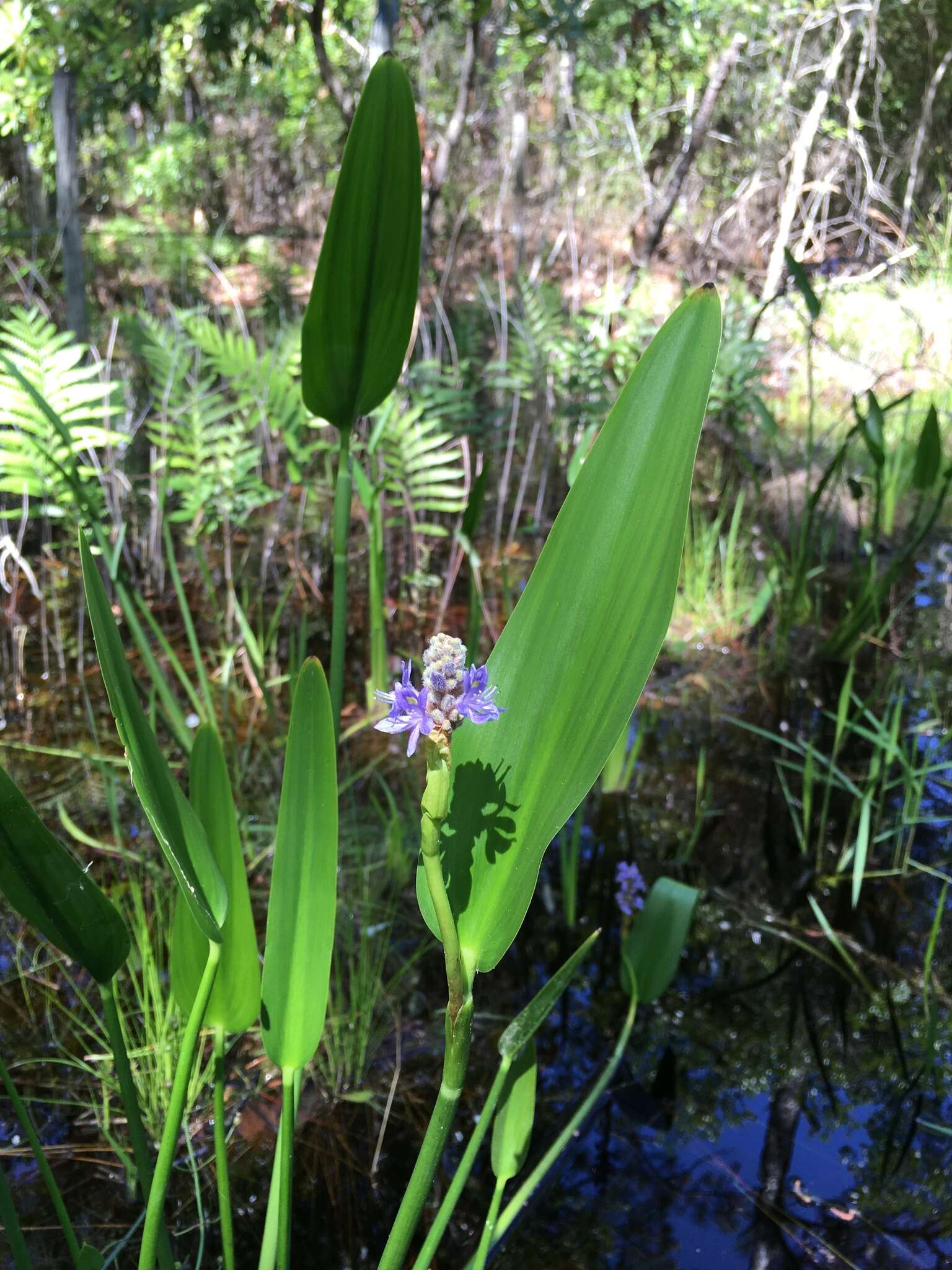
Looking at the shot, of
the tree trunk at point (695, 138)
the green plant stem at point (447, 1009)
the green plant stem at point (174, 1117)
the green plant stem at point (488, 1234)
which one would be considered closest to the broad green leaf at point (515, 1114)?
the green plant stem at point (488, 1234)

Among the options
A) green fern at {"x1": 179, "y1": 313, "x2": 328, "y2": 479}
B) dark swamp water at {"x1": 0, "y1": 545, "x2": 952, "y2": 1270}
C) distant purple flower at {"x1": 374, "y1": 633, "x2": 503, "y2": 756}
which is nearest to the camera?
distant purple flower at {"x1": 374, "y1": 633, "x2": 503, "y2": 756}

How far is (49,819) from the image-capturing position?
4.17ft

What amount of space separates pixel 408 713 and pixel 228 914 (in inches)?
8.6

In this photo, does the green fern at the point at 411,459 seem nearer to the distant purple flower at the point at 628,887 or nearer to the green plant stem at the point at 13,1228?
the distant purple flower at the point at 628,887

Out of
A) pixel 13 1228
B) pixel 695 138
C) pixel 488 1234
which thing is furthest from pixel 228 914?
pixel 695 138

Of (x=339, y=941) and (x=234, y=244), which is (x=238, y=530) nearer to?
(x=339, y=941)

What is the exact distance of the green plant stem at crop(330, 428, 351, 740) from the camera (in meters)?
0.67

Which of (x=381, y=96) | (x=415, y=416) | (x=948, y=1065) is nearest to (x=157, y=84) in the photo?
(x=415, y=416)

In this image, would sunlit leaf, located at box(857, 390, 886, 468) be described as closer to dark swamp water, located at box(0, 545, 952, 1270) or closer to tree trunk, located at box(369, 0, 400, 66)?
dark swamp water, located at box(0, 545, 952, 1270)

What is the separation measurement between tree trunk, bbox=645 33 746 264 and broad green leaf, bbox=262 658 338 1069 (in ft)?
15.2

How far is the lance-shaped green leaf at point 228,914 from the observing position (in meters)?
0.54

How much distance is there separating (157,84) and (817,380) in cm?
275

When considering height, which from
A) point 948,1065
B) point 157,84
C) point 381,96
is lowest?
point 948,1065

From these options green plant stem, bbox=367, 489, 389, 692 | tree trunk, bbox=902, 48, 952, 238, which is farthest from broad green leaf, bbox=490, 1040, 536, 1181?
tree trunk, bbox=902, 48, 952, 238
